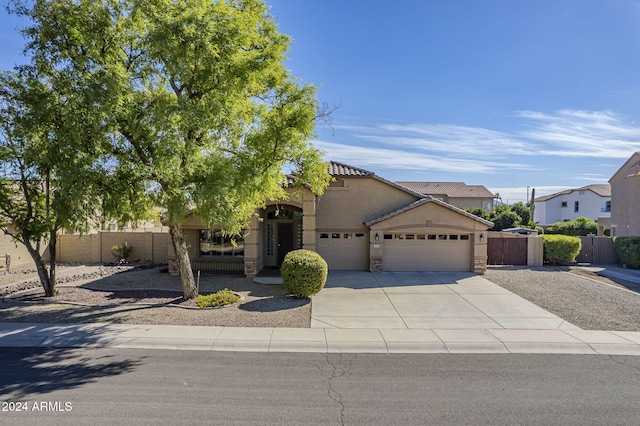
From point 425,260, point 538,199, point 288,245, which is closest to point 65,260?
point 288,245

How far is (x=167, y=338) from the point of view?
333 inches

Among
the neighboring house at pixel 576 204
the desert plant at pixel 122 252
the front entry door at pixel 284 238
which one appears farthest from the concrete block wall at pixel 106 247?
the neighboring house at pixel 576 204

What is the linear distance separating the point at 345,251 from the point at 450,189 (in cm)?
3835

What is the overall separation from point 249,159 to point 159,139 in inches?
99.1

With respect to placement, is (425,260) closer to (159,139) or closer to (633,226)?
(159,139)

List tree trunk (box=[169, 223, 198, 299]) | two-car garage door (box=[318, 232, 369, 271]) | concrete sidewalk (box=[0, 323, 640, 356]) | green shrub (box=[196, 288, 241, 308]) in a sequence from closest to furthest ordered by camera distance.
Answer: concrete sidewalk (box=[0, 323, 640, 356]) < green shrub (box=[196, 288, 241, 308]) < tree trunk (box=[169, 223, 198, 299]) < two-car garage door (box=[318, 232, 369, 271])

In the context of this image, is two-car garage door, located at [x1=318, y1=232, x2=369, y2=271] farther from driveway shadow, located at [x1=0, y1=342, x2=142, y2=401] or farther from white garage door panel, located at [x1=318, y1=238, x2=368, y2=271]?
driveway shadow, located at [x1=0, y1=342, x2=142, y2=401]

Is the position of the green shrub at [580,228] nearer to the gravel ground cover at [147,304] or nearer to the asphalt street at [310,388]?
the asphalt street at [310,388]

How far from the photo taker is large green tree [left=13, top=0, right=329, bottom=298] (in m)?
9.24

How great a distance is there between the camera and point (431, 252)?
18531 mm


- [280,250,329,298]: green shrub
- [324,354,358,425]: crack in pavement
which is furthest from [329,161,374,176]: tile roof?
[324,354,358,425]: crack in pavement

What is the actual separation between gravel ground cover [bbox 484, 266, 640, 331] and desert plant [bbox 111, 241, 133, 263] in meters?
19.1

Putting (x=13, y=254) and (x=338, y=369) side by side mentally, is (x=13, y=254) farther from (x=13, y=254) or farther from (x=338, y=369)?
(x=338, y=369)

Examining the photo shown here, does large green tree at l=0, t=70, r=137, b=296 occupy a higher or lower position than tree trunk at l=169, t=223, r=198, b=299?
higher
